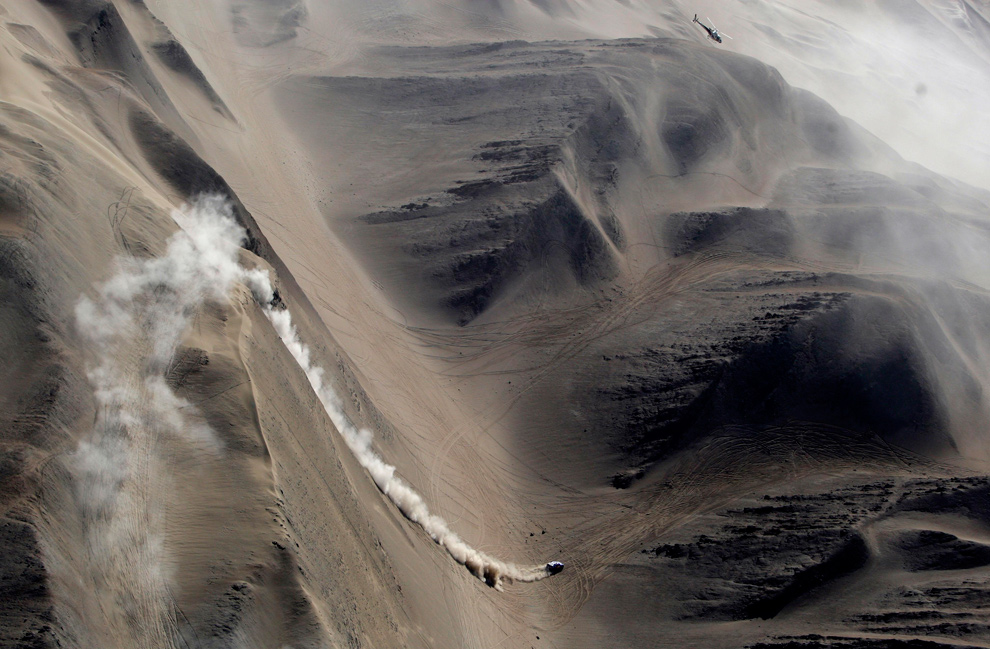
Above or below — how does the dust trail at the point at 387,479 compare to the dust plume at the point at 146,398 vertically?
below

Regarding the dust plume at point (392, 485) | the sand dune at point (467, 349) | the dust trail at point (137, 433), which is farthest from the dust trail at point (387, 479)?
the dust trail at point (137, 433)

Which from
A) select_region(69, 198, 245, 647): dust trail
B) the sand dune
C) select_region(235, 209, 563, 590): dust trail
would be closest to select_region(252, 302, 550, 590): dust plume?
select_region(235, 209, 563, 590): dust trail

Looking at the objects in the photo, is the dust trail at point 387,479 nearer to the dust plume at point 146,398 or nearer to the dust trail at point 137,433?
the dust plume at point 146,398

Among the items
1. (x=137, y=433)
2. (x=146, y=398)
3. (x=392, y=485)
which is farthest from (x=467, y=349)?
(x=137, y=433)

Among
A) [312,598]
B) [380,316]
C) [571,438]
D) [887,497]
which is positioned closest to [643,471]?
[571,438]

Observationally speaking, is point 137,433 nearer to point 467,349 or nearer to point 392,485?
point 392,485

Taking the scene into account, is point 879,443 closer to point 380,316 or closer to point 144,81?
point 380,316

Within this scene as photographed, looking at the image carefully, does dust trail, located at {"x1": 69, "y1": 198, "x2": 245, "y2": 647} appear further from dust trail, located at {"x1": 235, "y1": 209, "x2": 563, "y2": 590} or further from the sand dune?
dust trail, located at {"x1": 235, "y1": 209, "x2": 563, "y2": 590}
